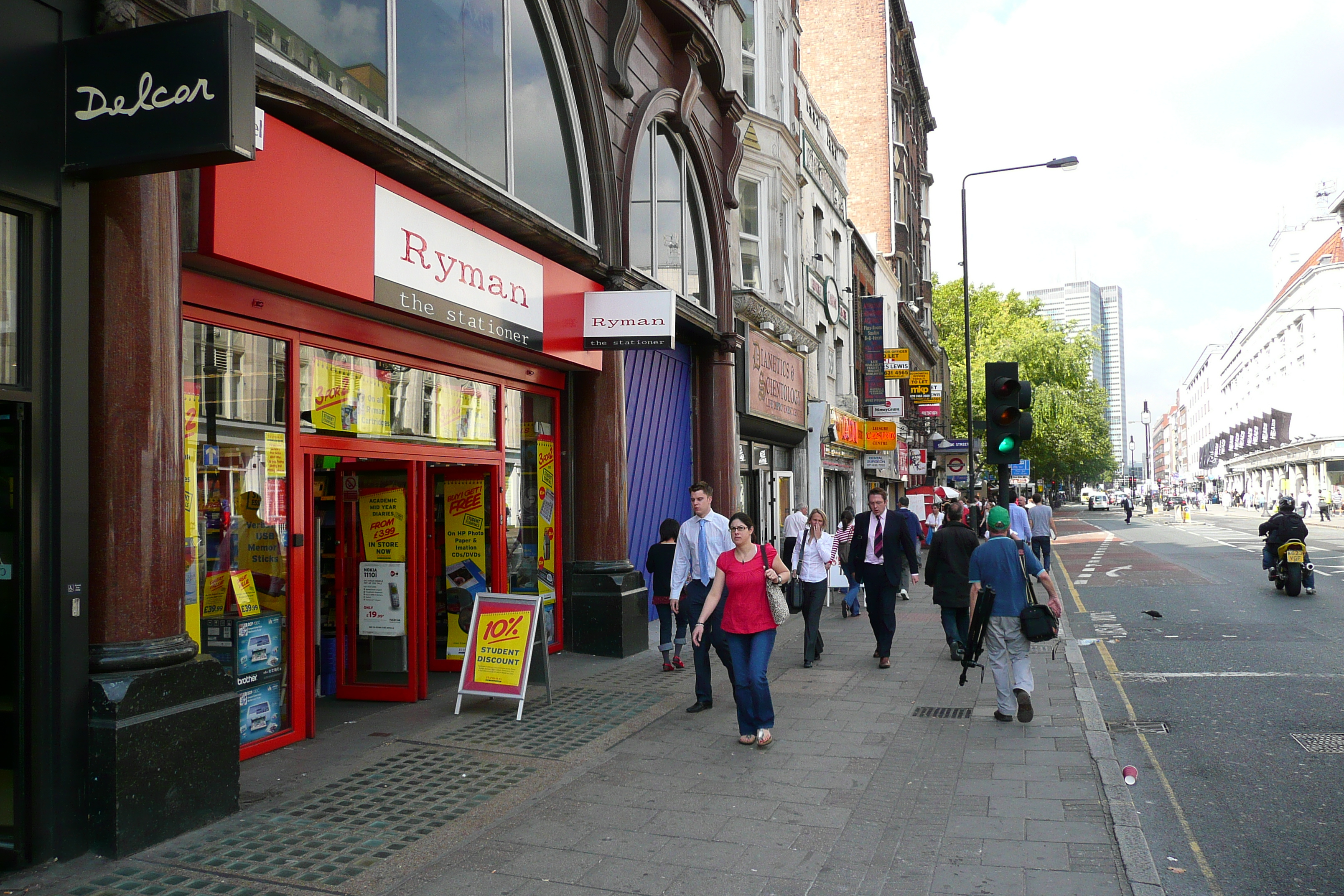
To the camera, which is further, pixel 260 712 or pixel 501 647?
pixel 501 647

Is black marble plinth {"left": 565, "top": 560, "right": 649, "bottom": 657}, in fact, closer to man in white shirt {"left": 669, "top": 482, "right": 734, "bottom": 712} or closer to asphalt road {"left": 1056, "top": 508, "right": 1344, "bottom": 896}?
man in white shirt {"left": 669, "top": 482, "right": 734, "bottom": 712}

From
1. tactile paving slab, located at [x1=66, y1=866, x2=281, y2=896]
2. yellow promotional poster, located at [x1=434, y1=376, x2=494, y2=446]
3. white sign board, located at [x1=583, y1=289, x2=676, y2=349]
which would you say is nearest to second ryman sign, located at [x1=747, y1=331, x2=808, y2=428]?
white sign board, located at [x1=583, y1=289, x2=676, y2=349]

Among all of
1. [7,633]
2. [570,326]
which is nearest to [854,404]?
[570,326]

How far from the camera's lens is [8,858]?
457 cm

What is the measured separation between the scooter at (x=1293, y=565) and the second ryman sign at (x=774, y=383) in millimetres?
8897

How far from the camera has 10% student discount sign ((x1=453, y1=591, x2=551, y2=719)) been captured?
786 cm

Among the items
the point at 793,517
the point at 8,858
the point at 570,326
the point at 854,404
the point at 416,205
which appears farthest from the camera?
the point at 854,404

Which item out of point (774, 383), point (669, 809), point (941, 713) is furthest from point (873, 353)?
point (669, 809)

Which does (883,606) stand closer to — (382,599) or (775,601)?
(775,601)

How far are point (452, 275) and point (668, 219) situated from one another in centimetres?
646

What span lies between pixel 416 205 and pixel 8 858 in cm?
515

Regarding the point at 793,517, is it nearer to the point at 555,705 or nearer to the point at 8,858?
the point at 555,705

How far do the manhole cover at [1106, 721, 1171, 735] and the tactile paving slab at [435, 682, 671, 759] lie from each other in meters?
3.65

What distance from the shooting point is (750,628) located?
7.07 meters
